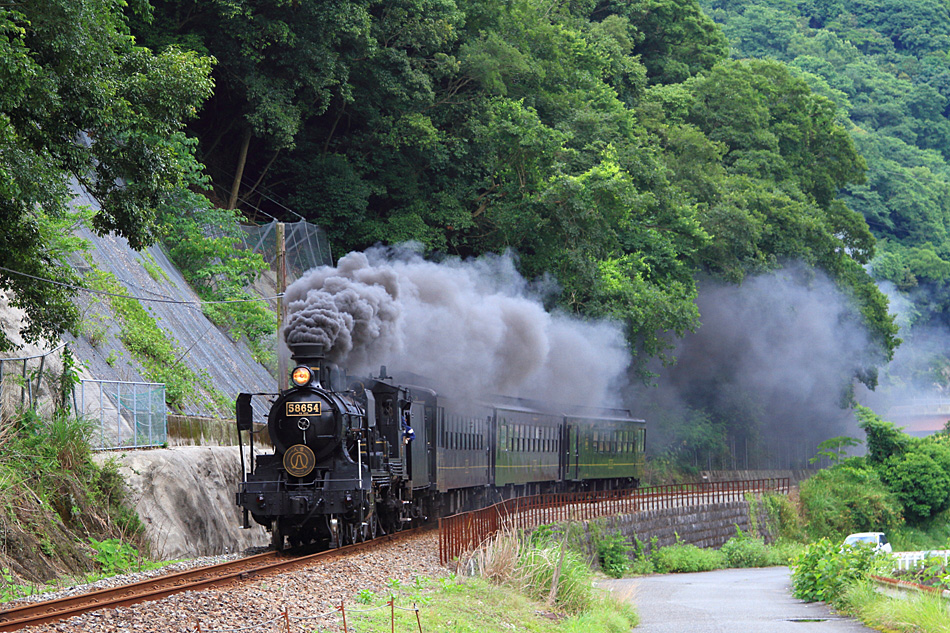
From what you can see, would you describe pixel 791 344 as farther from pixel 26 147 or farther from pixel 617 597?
pixel 26 147

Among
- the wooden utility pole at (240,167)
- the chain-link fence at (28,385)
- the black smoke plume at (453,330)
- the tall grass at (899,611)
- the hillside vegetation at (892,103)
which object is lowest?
the tall grass at (899,611)

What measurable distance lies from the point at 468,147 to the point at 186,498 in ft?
73.0

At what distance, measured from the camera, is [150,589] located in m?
11.4

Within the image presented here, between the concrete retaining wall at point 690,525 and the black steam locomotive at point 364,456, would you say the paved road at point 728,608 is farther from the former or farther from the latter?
the black steam locomotive at point 364,456

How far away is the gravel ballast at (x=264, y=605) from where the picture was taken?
8953 millimetres

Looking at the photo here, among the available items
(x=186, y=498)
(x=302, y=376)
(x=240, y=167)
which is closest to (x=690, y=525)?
(x=186, y=498)

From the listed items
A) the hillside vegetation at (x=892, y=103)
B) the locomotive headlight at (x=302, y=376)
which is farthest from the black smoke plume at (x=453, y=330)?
the hillside vegetation at (x=892, y=103)

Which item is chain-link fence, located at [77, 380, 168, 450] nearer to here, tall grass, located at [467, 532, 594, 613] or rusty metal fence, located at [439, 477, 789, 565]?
rusty metal fence, located at [439, 477, 789, 565]

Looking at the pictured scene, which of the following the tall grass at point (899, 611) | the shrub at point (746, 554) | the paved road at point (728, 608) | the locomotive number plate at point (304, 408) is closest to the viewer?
the tall grass at point (899, 611)

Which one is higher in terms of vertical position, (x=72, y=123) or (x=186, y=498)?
(x=72, y=123)

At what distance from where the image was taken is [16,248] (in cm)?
1423

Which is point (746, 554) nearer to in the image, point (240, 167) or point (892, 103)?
point (240, 167)

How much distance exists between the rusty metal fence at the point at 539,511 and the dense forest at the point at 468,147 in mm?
6314

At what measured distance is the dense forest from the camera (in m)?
14.5
